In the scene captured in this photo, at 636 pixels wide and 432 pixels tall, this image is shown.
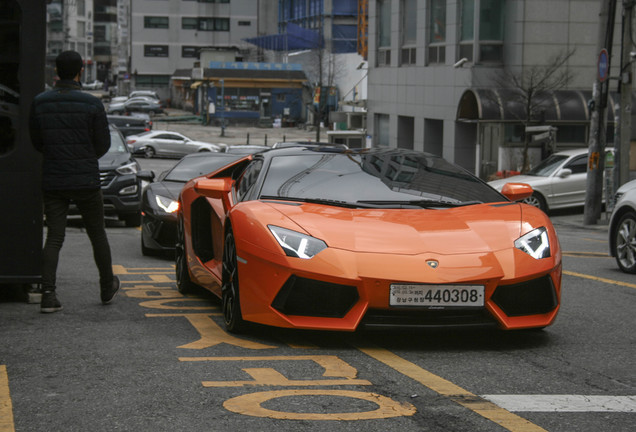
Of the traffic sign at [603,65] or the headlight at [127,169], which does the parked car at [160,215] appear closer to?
the headlight at [127,169]

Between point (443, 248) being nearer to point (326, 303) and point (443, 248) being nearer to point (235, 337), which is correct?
point (326, 303)

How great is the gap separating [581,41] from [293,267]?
32.5 metres

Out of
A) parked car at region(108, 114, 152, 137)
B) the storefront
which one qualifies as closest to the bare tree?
parked car at region(108, 114, 152, 137)

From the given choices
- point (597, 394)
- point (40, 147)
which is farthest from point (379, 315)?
point (40, 147)

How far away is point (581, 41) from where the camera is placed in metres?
36.6

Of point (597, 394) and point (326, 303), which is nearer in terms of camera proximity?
point (597, 394)

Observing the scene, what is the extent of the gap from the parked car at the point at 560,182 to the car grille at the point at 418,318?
18530mm

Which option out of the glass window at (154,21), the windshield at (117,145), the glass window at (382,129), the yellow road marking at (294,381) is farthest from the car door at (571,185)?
the glass window at (154,21)

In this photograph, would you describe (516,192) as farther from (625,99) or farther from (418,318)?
(625,99)

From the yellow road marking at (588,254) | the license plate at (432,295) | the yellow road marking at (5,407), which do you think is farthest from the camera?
the yellow road marking at (588,254)

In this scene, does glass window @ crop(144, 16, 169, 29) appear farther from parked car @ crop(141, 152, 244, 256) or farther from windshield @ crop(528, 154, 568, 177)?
parked car @ crop(141, 152, 244, 256)

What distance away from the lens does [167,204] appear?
41.0ft

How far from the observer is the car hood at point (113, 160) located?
58.2ft

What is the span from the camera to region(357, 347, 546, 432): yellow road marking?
4.46 m
